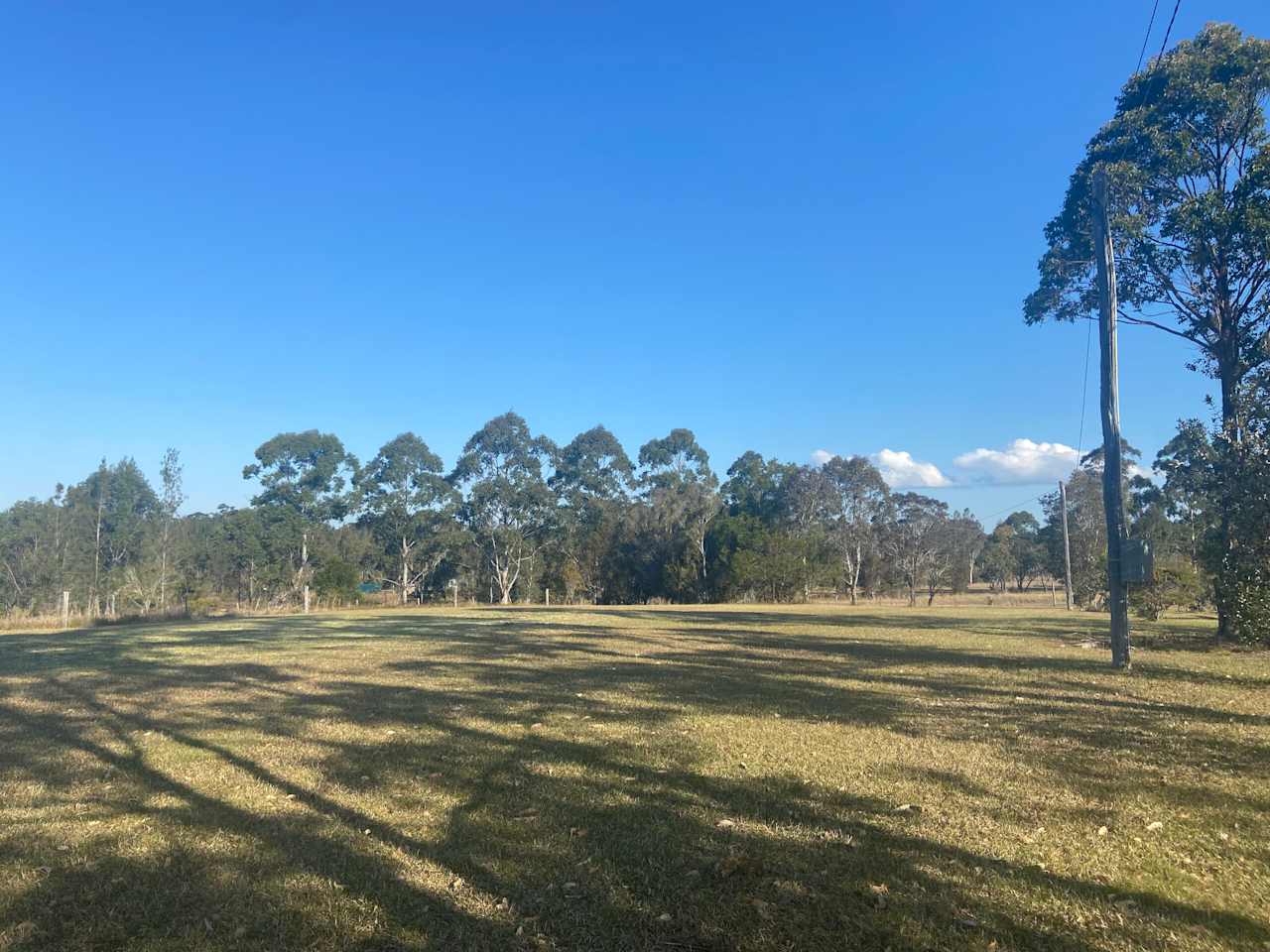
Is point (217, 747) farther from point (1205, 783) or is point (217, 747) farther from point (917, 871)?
point (1205, 783)

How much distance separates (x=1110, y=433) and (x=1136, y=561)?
228 centimetres

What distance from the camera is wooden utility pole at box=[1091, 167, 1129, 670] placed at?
12.3m

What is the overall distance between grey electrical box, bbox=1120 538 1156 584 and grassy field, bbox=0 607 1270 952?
1.80m

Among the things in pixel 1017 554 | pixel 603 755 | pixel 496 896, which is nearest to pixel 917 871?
pixel 496 896

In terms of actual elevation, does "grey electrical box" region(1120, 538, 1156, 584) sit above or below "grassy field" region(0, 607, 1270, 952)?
above

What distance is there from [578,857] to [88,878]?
2677 mm

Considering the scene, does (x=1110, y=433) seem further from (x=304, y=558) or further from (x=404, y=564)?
(x=404, y=564)

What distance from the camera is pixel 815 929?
344 cm

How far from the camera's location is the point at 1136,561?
478 inches

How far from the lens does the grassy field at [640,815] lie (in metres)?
3.57

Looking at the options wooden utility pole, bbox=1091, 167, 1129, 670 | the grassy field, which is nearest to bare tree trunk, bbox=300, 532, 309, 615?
the grassy field

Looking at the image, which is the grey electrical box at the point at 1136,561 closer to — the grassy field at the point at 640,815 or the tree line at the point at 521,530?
the grassy field at the point at 640,815

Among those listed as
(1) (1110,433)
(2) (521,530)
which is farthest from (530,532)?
Result: (1) (1110,433)

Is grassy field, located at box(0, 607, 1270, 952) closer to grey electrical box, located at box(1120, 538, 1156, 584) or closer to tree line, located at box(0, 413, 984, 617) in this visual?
grey electrical box, located at box(1120, 538, 1156, 584)
